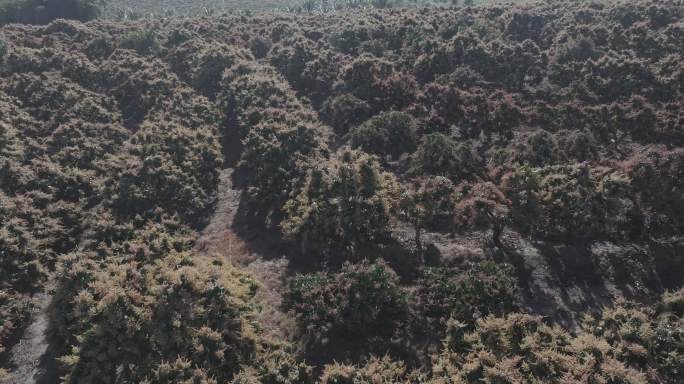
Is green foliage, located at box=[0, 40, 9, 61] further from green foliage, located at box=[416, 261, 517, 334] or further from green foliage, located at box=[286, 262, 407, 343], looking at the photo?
green foliage, located at box=[416, 261, 517, 334]

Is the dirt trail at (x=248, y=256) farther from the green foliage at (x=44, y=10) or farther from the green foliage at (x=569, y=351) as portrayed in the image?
the green foliage at (x=44, y=10)

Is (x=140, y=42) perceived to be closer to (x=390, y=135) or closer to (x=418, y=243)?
(x=390, y=135)

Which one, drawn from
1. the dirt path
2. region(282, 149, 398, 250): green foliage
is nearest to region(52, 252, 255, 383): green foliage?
the dirt path

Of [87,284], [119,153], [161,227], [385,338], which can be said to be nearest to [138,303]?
[87,284]

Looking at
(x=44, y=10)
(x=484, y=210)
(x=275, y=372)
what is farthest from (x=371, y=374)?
(x=44, y=10)

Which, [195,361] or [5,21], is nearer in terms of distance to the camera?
[195,361]

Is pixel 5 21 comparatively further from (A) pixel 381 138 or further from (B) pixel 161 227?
(A) pixel 381 138
